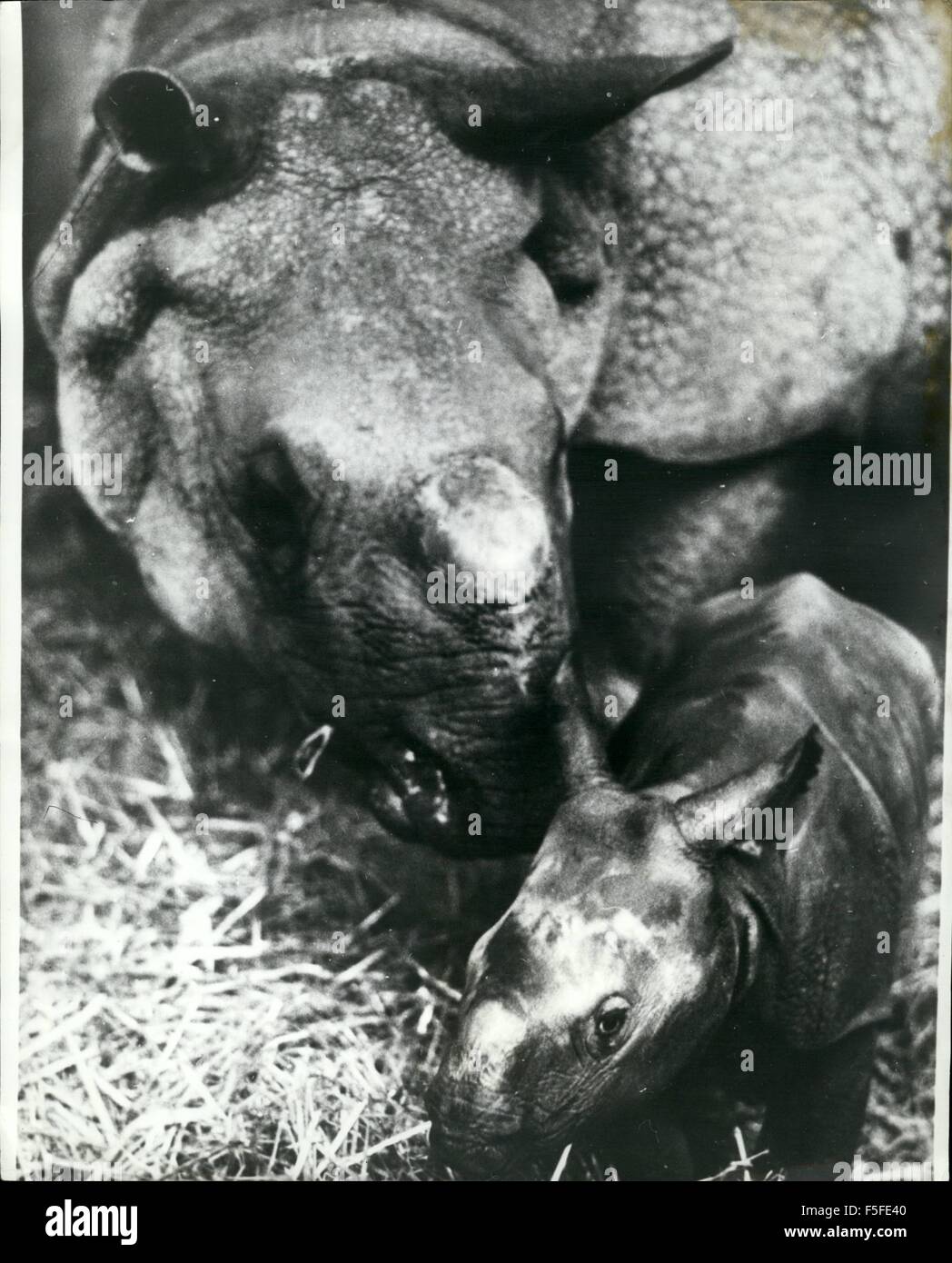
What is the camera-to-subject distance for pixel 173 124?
2990mm

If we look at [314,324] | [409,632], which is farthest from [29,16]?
[409,632]

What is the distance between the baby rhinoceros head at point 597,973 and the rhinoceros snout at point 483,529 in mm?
507

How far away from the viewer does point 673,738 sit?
3012 millimetres

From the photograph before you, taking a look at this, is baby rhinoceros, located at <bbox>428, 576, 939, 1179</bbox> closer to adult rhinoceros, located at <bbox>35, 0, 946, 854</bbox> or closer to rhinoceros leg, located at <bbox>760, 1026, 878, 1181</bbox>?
rhinoceros leg, located at <bbox>760, 1026, 878, 1181</bbox>

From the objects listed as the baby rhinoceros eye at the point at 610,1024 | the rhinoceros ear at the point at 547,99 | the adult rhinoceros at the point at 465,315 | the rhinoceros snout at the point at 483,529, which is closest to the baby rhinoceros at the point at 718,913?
the baby rhinoceros eye at the point at 610,1024

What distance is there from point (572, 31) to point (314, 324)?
0.90 metres

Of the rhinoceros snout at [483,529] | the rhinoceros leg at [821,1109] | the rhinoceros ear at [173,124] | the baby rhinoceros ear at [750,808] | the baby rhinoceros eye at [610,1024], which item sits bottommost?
the rhinoceros leg at [821,1109]

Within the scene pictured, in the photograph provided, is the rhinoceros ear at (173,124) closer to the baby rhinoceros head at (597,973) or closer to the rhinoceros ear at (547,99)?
the rhinoceros ear at (547,99)

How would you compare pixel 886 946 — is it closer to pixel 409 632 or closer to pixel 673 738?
pixel 673 738

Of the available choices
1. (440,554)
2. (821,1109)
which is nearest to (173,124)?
(440,554)

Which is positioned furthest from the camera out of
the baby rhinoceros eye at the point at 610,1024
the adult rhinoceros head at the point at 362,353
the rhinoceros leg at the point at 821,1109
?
the rhinoceros leg at the point at 821,1109

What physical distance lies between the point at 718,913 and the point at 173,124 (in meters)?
2.14

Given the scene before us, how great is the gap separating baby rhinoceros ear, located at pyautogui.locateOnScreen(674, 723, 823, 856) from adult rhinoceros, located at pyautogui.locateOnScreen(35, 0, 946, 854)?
331 millimetres

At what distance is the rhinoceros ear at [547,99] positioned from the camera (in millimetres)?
3012
